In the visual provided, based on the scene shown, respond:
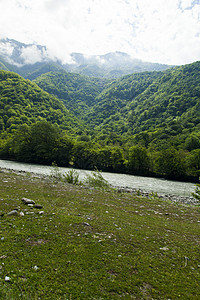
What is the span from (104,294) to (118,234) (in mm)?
3740

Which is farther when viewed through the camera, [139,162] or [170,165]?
[139,162]

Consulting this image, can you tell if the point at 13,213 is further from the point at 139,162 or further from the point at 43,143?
the point at 43,143

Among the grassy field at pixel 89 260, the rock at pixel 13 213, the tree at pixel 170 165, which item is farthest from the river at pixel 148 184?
the rock at pixel 13 213

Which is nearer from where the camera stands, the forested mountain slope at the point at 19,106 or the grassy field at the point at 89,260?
the grassy field at the point at 89,260

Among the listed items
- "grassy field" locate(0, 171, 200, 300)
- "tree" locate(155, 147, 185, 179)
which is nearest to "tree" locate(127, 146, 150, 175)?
"tree" locate(155, 147, 185, 179)

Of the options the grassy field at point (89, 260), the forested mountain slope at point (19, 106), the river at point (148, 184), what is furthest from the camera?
the forested mountain slope at point (19, 106)

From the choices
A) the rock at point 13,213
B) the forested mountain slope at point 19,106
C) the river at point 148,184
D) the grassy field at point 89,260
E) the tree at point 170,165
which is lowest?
the river at point 148,184

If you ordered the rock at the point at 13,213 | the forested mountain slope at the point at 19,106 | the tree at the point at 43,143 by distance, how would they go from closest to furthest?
the rock at the point at 13,213
the tree at the point at 43,143
the forested mountain slope at the point at 19,106

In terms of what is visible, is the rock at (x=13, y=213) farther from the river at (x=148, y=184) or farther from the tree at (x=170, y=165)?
the tree at (x=170, y=165)

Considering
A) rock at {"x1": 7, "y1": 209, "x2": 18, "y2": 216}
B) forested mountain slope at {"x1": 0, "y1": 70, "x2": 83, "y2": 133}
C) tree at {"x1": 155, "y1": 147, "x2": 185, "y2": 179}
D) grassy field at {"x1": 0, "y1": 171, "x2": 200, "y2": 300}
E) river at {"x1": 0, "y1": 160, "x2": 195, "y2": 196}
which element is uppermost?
forested mountain slope at {"x1": 0, "y1": 70, "x2": 83, "y2": 133}

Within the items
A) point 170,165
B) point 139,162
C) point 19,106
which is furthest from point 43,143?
point 19,106

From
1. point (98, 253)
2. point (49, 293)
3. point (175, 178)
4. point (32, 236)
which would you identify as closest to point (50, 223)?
point (32, 236)

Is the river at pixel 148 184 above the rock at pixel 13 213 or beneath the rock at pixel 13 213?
beneath

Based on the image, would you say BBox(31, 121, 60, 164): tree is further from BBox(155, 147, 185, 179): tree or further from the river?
BBox(155, 147, 185, 179): tree
